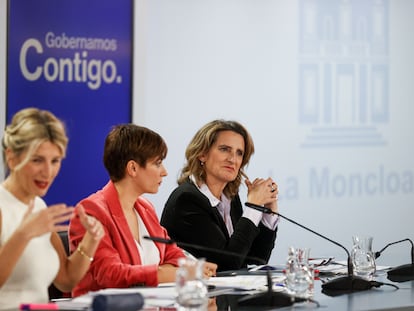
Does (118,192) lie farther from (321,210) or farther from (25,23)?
(321,210)

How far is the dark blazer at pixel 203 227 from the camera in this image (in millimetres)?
4309

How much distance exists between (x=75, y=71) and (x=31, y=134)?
2730 millimetres

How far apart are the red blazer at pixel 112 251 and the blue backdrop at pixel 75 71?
190 centimetres

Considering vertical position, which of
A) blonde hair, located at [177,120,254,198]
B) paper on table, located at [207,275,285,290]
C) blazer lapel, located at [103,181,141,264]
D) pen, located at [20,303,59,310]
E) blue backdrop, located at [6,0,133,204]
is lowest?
paper on table, located at [207,275,285,290]

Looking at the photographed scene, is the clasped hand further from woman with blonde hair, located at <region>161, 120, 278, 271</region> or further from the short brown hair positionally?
the short brown hair

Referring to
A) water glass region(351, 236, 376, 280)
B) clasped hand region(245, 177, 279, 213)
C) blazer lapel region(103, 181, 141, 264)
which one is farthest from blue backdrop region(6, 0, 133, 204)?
water glass region(351, 236, 376, 280)

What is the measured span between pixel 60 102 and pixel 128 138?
1.95 meters

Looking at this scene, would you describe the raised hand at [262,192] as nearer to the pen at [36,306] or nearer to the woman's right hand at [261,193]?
the woman's right hand at [261,193]

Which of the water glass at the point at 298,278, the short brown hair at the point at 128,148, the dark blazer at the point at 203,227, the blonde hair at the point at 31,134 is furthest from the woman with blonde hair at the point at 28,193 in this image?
the dark blazer at the point at 203,227

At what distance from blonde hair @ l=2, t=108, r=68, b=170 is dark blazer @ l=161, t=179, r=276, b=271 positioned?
4.62 feet

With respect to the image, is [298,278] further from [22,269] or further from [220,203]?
[220,203]

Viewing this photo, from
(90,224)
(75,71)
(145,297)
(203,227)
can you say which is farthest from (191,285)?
(75,71)

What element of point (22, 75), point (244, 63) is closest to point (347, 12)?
point (244, 63)

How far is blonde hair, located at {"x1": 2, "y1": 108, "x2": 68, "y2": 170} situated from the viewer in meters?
2.99
